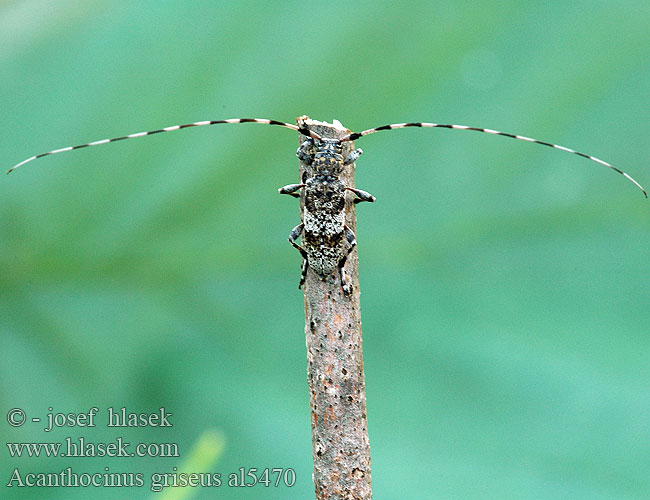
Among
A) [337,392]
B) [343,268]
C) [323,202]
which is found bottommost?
[337,392]

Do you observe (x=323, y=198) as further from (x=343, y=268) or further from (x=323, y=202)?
(x=343, y=268)

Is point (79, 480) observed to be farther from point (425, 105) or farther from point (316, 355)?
point (425, 105)

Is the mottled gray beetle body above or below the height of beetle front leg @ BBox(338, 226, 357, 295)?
above

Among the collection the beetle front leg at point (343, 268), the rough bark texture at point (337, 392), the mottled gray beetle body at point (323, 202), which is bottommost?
the rough bark texture at point (337, 392)

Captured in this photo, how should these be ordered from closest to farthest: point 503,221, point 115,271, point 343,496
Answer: point 343,496, point 503,221, point 115,271

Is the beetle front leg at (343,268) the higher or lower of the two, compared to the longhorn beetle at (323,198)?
lower

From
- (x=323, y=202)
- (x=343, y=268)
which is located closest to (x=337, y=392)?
(x=343, y=268)

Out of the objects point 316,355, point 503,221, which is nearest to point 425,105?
point 503,221

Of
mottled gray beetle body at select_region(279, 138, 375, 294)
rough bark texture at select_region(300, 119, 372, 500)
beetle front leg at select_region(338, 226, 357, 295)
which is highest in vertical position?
mottled gray beetle body at select_region(279, 138, 375, 294)
